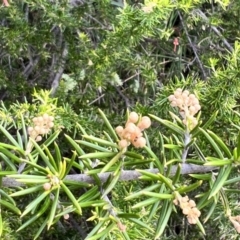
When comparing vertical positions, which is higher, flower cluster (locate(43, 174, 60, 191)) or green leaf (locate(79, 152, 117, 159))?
green leaf (locate(79, 152, 117, 159))

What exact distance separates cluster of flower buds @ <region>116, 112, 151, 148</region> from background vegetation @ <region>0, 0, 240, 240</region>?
0.29 ft

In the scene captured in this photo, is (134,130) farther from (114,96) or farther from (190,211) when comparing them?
(114,96)

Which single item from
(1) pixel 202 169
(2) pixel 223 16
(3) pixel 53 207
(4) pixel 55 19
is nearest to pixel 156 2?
(4) pixel 55 19

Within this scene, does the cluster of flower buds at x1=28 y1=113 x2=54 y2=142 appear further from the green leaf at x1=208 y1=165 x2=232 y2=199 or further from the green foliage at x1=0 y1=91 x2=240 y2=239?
the green leaf at x1=208 y1=165 x2=232 y2=199

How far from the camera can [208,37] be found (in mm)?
1749

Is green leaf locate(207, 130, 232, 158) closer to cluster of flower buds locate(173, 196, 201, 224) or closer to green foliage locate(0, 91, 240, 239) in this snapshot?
green foliage locate(0, 91, 240, 239)

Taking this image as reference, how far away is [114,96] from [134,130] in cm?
124

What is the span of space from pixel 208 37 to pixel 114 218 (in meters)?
1.18

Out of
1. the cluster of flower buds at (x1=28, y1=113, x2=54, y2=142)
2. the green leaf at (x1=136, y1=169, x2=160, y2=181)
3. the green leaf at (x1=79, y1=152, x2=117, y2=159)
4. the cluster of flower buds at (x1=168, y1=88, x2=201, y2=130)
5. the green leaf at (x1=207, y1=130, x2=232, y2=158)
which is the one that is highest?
the cluster of flower buds at (x1=168, y1=88, x2=201, y2=130)

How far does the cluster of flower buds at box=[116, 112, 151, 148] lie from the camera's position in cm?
63

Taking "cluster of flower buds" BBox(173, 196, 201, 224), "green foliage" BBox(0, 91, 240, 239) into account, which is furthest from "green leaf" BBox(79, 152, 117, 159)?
"cluster of flower buds" BBox(173, 196, 201, 224)

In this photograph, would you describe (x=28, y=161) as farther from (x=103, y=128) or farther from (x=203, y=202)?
(x=103, y=128)

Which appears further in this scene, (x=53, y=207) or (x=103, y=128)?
(x=103, y=128)

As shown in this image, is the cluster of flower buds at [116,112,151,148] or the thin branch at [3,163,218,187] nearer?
the cluster of flower buds at [116,112,151,148]
